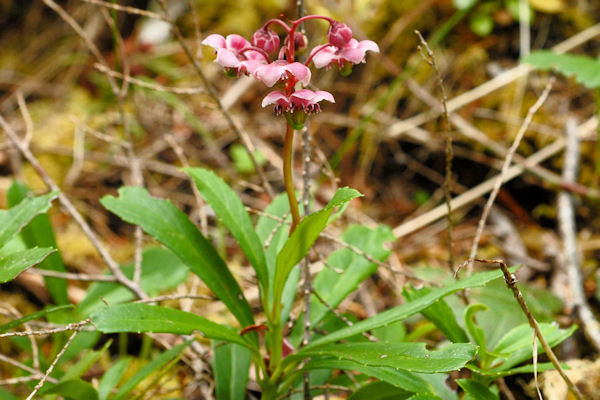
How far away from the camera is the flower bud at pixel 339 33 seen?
0.96 m

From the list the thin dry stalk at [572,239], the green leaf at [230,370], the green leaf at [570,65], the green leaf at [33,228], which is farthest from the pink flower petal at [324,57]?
the green leaf at [570,65]

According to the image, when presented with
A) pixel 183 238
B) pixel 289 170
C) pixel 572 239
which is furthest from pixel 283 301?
pixel 572 239

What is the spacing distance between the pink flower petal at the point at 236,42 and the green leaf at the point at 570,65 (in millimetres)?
1280

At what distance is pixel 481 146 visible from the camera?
86.1 inches

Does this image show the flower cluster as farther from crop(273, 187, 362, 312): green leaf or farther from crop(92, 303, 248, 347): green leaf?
crop(92, 303, 248, 347): green leaf

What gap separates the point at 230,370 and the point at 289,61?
2.36ft

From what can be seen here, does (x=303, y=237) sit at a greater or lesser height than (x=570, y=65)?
lesser

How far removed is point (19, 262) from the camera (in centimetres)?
94

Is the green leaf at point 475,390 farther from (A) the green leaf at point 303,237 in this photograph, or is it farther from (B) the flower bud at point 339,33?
(B) the flower bud at point 339,33

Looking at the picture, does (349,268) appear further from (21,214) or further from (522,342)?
(21,214)

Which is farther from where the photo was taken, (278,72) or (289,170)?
(289,170)

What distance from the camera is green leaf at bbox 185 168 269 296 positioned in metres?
1.14

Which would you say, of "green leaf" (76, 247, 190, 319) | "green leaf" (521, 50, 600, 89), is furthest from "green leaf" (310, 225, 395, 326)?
"green leaf" (521, 50, 600, 89)

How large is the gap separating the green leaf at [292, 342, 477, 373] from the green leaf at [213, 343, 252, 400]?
0.89 ft
